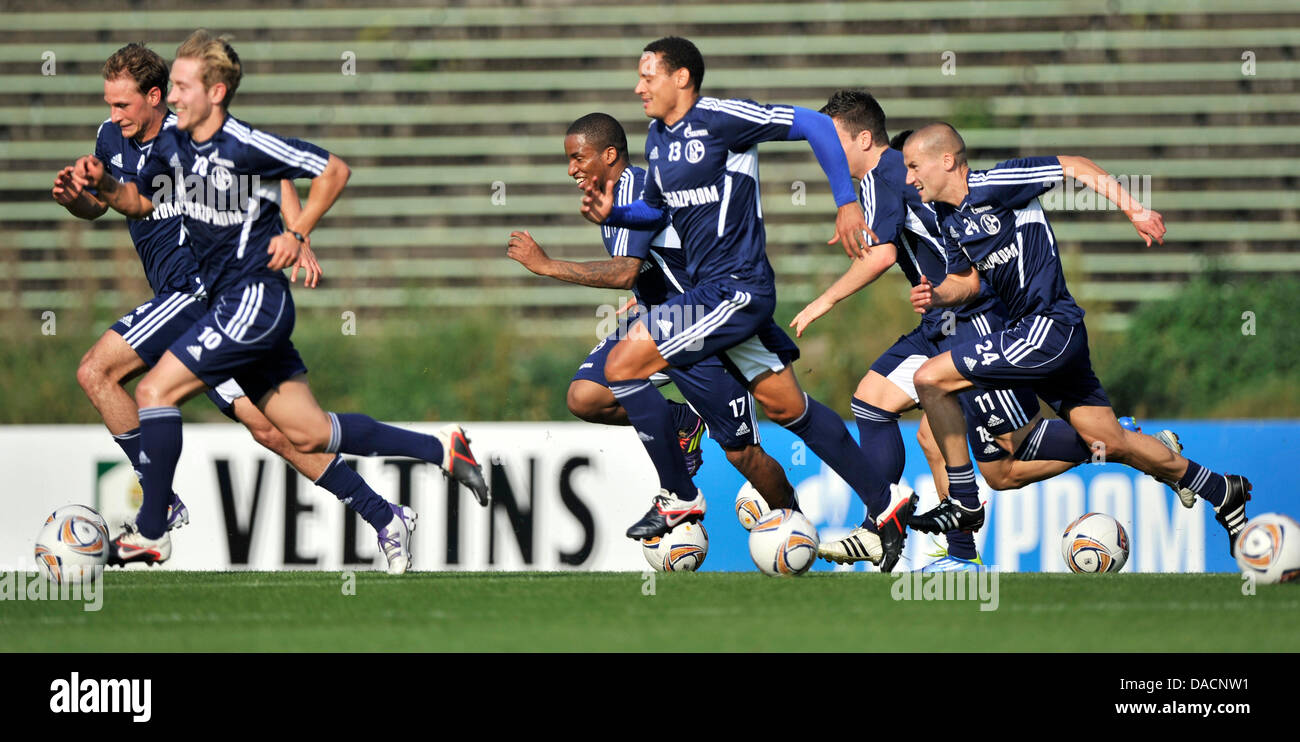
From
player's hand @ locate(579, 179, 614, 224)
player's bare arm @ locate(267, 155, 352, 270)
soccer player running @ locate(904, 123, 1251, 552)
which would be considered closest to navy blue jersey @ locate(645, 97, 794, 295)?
player's hand @ locate(579, 179, 614, 224)

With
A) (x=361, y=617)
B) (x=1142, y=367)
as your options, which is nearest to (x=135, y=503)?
(x=361, y=617)

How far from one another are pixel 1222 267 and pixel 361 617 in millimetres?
12776

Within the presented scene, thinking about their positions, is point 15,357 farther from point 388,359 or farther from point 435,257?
point 435,257

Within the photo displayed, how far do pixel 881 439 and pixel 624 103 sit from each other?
10503mm

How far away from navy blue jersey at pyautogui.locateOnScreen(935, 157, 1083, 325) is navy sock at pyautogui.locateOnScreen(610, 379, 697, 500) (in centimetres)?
159

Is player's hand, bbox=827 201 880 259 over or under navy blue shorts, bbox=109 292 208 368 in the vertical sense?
over

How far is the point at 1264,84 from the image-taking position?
17.0 metres

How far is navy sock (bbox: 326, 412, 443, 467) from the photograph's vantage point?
6730mm

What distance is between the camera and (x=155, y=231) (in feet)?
23.5

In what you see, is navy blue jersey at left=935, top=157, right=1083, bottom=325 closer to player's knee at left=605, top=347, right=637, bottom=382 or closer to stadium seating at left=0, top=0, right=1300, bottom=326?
player's knee at left=605, top=347, right=637, bottom=382

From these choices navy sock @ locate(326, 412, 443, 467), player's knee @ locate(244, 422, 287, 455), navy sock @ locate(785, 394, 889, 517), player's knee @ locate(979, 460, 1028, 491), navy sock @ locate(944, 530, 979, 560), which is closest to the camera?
navy sock @ locate(326, 412, 443, 467)

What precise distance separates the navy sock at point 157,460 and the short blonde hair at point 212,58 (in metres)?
1.32

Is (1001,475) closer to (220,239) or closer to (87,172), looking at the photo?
(220,239)
